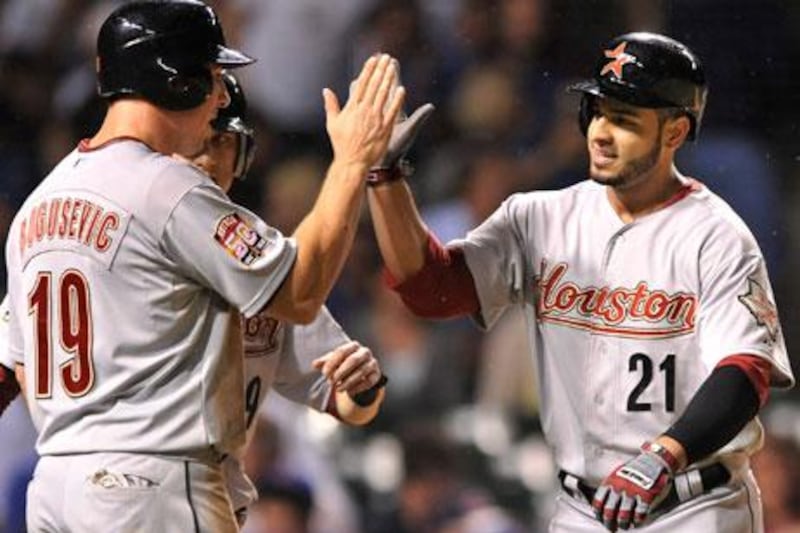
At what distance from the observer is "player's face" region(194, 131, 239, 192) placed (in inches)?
145

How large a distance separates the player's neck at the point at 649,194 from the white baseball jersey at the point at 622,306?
2cm

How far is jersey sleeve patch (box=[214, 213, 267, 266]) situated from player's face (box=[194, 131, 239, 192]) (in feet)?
2.16

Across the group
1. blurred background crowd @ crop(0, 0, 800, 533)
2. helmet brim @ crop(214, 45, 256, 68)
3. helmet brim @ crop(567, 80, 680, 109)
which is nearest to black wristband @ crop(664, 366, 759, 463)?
helmet brim @ crop(567, 80, 680, 109)

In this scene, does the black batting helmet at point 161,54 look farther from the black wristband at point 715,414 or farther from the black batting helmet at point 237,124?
the black wristband at point 715,414

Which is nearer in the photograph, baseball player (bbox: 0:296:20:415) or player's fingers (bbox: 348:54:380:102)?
player's fingers (bbox: 348:54:380:102)

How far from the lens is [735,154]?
472cm

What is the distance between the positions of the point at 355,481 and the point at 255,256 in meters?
2.63

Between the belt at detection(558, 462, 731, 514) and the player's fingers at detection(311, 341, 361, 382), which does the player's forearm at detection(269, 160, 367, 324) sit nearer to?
the player's fingers at detection(311, 341, 361, 382)

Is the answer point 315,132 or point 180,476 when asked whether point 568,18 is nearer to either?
point 315,132

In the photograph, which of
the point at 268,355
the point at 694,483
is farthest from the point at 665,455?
the point at 268,355

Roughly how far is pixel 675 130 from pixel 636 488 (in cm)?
77

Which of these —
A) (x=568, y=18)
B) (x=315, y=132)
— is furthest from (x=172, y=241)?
(x=315, y=132)

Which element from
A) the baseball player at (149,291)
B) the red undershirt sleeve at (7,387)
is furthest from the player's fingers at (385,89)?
the red undershirt sleeve at (7,387)

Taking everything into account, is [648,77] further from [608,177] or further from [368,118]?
[368,118]
